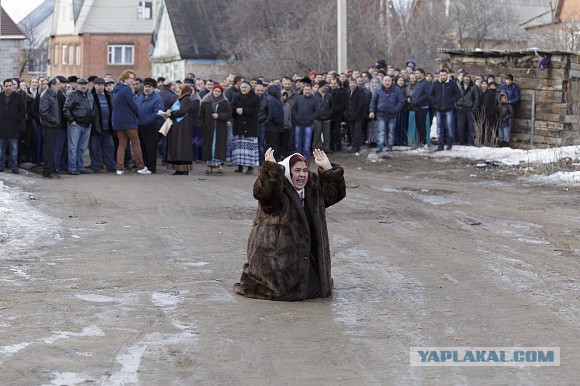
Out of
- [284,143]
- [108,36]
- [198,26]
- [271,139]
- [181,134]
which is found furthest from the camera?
[108,36]

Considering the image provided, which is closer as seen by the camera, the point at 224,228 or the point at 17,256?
the point at 17,256

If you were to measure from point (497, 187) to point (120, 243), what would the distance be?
890cm

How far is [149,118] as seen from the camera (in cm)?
2055

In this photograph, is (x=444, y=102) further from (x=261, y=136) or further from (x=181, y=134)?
(x=181, y=134)

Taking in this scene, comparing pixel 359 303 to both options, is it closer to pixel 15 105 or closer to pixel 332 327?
pixel 332 327

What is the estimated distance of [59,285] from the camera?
9.86 meters

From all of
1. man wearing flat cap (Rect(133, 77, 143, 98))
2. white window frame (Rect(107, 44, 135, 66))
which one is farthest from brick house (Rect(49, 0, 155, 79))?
man wearing flat cap (Rect(133, 77, 143, 98))

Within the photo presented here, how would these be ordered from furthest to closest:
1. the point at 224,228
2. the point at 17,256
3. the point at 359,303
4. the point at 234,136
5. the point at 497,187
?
the point at 234,136 → the point at 497,187 → the point at 224,228 → the point at 17,256 → the point at 359,303

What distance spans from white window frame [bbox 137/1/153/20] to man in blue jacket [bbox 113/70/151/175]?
181 feet

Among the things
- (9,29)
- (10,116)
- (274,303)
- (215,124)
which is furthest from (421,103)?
(9,29)

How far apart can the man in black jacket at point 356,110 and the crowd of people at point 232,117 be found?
0.02 m

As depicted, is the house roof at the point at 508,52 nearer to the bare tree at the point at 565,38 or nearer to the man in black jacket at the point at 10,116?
the bare tree at the point at 565,38

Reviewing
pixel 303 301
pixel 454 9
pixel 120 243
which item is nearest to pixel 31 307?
Answer: pixel 303 301

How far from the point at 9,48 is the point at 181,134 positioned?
3634 cm
